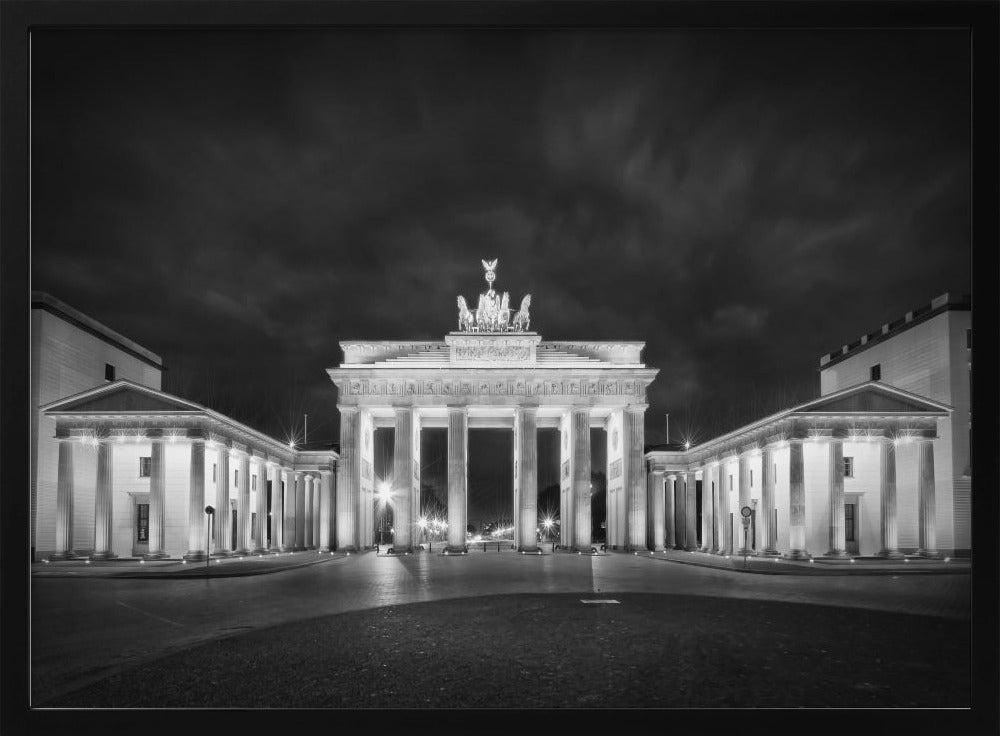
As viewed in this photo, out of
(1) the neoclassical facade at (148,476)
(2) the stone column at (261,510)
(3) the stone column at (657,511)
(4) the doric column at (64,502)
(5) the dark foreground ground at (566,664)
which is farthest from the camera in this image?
(3) the stone column at (657,511)

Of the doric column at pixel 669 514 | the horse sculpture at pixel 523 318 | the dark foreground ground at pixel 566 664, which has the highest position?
the horse sculpture at pixel 523 318

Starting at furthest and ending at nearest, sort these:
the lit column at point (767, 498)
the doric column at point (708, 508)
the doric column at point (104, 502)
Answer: the doric column at point (708, 508), the lit column at point (767, 498), the doric column at point (104, 502)

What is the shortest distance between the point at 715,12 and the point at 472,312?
6342cm

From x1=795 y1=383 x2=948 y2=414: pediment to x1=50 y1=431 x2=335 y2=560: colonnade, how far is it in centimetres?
3458

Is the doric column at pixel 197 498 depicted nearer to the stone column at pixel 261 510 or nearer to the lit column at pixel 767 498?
the stone column at pixel 261 510

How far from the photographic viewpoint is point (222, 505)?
59469 millimetres

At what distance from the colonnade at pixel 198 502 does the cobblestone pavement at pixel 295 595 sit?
31.0 ft

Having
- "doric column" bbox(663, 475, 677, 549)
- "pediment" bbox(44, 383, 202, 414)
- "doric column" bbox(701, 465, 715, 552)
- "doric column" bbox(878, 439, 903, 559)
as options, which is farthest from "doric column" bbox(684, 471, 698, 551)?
"pediment" bbox(44, 383, 202, 414)

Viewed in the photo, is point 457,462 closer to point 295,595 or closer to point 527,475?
point 527,475

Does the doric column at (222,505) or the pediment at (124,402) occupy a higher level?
the pediment at (124,402)

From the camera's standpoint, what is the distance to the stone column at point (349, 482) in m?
68.6

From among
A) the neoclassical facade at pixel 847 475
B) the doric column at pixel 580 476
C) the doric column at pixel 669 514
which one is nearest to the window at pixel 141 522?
the doric column at pixel 580 476
